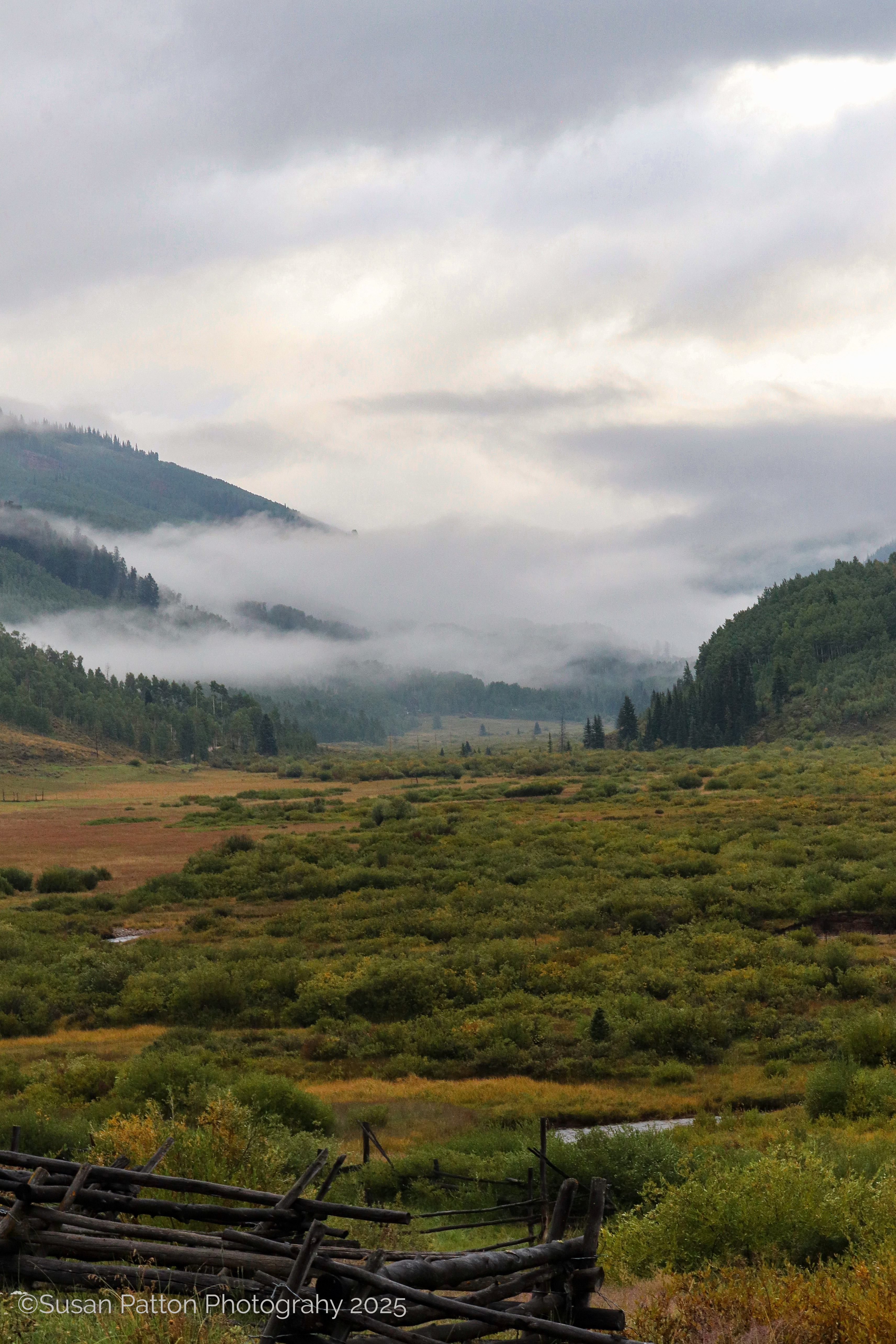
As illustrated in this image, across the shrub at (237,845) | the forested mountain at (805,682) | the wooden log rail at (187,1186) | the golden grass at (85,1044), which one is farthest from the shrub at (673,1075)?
the forested mountain at (805,682)

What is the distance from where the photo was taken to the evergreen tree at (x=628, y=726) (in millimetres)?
180125

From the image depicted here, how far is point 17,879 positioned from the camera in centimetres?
6162

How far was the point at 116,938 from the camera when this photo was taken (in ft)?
155

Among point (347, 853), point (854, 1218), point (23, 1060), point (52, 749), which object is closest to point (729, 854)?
point (347, 853)

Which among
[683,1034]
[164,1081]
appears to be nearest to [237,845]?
[683,1034]

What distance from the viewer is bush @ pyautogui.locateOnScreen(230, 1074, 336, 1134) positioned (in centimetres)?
2150

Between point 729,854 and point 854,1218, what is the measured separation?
41288 mm

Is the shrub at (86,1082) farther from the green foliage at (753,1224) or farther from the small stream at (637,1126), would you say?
the green foliage at (753,1224)

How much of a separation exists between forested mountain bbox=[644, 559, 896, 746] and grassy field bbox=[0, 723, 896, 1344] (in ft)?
289

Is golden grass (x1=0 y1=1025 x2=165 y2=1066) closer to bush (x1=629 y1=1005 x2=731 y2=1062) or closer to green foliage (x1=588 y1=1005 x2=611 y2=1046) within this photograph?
green foliage (x1=588 y1=1005 x2=611 y2=1046)

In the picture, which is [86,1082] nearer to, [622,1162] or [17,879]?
[622,1162]

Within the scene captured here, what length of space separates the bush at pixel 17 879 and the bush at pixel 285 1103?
142 ft

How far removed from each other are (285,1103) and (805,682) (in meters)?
165

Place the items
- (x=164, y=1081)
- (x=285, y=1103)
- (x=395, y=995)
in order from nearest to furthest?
(x=285, y=1103)
(x=164, y=1081)
(x=395, y=995)
